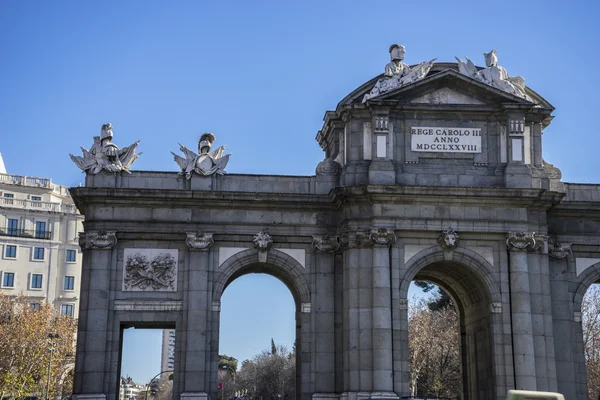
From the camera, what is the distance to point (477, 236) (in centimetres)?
3591

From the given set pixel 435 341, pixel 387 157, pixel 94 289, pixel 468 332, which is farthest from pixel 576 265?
pixel 435 341

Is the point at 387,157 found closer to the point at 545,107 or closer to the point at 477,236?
the point at 477,236

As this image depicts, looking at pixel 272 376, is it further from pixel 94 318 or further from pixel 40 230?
pixel 94 318

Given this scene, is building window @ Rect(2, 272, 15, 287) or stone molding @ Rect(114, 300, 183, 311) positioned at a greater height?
building window @ Rect(2, 272, 15, 287)

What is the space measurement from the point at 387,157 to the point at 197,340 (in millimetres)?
10689

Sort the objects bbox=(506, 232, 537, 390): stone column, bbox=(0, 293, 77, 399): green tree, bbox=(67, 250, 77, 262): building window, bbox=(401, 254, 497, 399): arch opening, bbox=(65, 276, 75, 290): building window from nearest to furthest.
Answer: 1. bbox=(506, 232, 537, 390): stone column
2. bbox=(401, 254, 497, 399): arch opening
3. bbox=(0, 293, 77, 399): green tree
4. bbox=(65, 276, 75, 290): building window
5. bbox=(67, 250, 77, 262): building window

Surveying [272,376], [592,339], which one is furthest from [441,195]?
[272,376]

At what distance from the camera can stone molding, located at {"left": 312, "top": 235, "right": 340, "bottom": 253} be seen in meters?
36.7

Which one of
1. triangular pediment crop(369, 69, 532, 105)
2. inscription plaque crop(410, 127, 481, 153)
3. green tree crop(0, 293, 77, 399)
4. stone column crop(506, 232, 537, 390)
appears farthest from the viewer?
green tree crop(0, 293, 77, 399)

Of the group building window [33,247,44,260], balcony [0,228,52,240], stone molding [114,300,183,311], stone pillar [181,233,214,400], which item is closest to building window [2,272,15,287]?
building window [33,247,44,260]

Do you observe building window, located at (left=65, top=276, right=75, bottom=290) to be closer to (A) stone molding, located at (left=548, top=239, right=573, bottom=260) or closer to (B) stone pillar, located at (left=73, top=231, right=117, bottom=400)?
(B) stone pillar, located at (left=73, top=231, right=117, bottom=400)

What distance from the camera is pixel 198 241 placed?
36219mm

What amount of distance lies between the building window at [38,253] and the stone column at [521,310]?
58429 millimetres

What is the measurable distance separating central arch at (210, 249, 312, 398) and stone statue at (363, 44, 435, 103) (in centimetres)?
762
